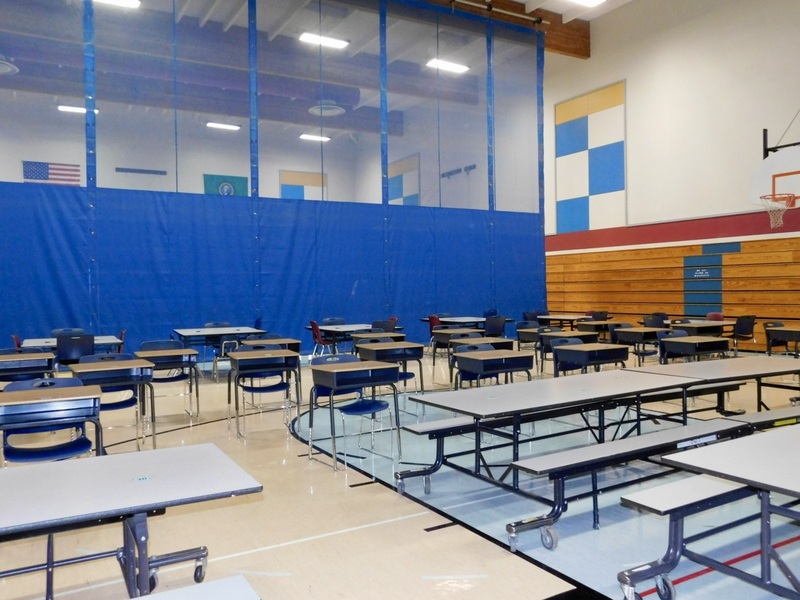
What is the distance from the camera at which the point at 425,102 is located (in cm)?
1234

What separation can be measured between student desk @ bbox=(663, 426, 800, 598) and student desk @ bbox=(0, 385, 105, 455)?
2.88 meters

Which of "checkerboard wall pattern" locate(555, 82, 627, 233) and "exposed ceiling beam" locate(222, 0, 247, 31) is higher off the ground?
"exposed ceiling beam" locate(222, 0, 247, 31)

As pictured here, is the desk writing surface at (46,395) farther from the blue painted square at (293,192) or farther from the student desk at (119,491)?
the blue painted square at (293,192)

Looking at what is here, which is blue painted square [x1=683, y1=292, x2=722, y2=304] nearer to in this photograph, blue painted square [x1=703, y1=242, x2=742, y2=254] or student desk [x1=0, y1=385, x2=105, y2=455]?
blue painted square [x1=703, y1=242, x2=742, y2=254]

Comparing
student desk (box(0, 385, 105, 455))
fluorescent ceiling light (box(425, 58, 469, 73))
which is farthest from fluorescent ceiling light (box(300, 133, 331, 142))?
student desk (box(0, 385, 105, 455))

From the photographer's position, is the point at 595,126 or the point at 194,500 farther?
the point at 595,126

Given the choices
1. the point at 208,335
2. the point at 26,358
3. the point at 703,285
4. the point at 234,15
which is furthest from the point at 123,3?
the point at 703,285

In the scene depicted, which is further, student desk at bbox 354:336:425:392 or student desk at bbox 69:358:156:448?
student desk at bbox 354:336:425:392

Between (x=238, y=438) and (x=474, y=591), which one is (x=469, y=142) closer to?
(x=238, y=438)

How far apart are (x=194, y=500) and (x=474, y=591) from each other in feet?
4.40

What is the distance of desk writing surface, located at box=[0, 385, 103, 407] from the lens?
119 inches

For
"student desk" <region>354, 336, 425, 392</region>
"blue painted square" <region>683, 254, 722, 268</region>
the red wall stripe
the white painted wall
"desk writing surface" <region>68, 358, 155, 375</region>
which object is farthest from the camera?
"blue painted square" <region>683, 254, 722, 268</region>

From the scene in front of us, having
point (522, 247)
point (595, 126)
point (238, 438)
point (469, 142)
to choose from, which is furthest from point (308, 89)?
point (238, 438)

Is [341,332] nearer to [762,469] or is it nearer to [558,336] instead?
[558,336]
